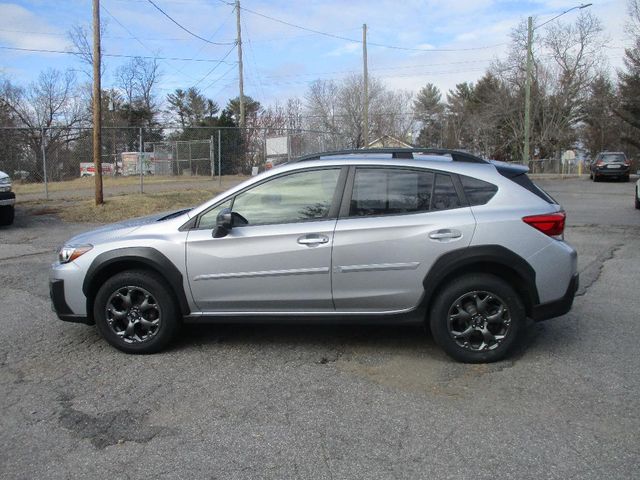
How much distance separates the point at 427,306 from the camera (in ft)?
14.8

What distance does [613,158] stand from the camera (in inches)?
1214

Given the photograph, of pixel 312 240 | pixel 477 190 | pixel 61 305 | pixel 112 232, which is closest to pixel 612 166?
pixel 477 190

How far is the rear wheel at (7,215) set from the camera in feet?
42.2

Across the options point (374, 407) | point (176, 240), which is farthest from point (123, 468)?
point (176, 240)

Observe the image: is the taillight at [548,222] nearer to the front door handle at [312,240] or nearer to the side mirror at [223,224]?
the front door handle at [312,240]

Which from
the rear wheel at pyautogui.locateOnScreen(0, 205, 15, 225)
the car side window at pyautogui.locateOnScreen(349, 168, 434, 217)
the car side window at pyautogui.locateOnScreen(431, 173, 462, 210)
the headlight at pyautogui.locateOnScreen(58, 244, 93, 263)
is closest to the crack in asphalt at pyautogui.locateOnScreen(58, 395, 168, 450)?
the headlight at pyautogui.locateOnScreen(58, 244, 93, 263)

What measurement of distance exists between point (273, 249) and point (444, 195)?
145 centimetres

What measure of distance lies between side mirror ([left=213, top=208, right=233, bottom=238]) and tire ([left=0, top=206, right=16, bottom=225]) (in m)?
10.4

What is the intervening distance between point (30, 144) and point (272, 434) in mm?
24081

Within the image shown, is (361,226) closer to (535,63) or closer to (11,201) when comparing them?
(11,201)

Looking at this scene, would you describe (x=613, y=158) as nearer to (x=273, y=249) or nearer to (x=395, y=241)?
(x=395, y=241)

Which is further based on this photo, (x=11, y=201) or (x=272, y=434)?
(x=11, y=201)

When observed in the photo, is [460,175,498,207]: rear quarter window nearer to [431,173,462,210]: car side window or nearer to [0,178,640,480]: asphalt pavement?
[431,173,462,210]: car side window

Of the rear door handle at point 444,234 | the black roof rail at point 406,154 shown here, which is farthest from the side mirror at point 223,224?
the rear door handle at point 444,234
